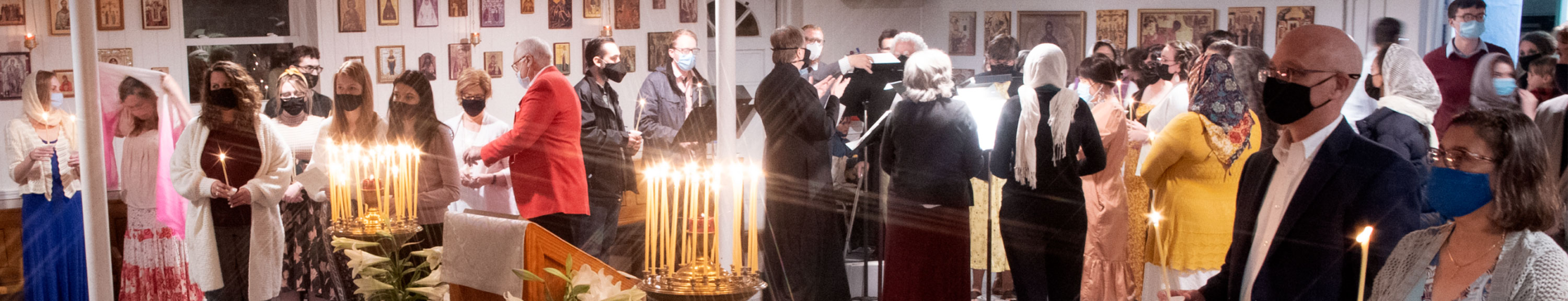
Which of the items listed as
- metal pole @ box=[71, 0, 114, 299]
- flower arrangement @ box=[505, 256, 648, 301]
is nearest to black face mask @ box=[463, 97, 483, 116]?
metal pole @ box=[71, 0, 114, 299]

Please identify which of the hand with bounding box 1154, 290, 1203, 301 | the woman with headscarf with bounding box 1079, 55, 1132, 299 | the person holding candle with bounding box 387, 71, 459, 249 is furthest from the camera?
the person holding candle with bounding box 387, 71, 459, 249

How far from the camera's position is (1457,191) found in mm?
2350

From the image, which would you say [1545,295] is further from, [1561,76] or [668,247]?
[668,247]

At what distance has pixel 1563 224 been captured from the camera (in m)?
3.18

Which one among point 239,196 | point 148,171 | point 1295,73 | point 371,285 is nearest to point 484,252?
point 371,285

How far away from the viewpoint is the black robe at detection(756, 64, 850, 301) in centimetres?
455

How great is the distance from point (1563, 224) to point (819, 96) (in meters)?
2.56

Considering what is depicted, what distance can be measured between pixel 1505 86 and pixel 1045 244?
150cm

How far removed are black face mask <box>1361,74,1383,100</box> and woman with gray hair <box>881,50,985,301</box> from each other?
1.30 metres

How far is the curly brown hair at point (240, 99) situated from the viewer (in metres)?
4.65

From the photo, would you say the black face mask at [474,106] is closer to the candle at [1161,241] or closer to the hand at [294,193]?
the hand at [294,193]

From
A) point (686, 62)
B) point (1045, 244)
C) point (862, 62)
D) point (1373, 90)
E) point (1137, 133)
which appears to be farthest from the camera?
point (686, 62)

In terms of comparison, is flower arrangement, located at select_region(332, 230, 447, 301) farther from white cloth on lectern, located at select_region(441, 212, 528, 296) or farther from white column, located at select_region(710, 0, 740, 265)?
white column, located at select_region(710, 0, 740, 265)

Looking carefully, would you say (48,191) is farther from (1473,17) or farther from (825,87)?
(1473,17)
